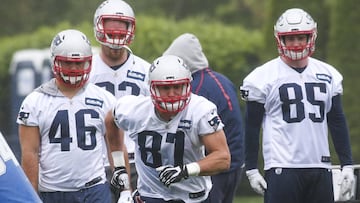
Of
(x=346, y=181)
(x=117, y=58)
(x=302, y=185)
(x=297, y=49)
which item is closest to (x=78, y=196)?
(x=117, y=58)

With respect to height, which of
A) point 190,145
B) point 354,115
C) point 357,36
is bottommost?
point 354,115

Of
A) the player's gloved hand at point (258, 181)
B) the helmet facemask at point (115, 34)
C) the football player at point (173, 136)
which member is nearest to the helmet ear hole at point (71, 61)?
the football player at point (173, 136)

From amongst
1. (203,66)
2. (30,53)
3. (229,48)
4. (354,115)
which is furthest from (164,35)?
(203,66)

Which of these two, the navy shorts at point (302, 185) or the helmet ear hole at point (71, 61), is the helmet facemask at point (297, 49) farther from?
the helmet ear hole at point (71, 61)

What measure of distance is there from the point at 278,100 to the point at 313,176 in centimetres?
60

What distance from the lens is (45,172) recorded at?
8242 mm

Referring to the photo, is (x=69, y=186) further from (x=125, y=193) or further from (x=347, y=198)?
(x=347, y=198)

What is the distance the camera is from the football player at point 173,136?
24.3 feet

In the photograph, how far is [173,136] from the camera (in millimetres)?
7484

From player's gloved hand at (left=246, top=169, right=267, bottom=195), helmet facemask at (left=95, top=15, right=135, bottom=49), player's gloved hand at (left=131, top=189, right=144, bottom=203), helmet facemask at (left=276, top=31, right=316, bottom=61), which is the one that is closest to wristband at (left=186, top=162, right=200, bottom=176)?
player's gloved hand at (left=131, top=189, right=144, bottom=203)

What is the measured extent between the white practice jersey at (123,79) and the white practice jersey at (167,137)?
136 centimetres

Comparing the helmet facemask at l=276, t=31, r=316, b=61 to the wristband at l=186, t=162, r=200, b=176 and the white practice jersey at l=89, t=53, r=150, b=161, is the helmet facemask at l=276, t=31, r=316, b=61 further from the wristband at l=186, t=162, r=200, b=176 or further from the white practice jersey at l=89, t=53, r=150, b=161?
the wristband at l=186, t=162, r=200, b=176

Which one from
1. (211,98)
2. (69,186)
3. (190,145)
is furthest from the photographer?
(211,98)

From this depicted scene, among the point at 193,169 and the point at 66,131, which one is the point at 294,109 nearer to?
the point at 193,169
